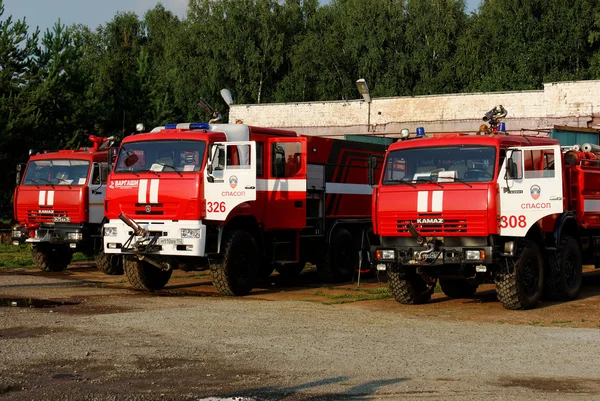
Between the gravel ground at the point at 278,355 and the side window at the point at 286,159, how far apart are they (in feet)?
11.0

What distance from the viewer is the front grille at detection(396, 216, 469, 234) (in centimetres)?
1373

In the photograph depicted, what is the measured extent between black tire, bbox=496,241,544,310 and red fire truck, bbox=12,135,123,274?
9446 mm

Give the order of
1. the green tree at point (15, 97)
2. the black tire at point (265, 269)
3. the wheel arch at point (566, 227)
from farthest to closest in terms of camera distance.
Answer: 1. the green tree at point (15, 97)
2. the black tire at point (265, 269)
3. the wheel arch at point (566, 227)

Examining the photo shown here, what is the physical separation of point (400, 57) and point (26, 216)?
46.0 m

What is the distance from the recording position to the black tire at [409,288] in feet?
48.2

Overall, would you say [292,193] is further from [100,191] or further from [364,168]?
[100,191]

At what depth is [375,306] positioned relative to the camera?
1484 cm

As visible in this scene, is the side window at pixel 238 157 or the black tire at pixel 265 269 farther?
the black tire at pixel 265 269

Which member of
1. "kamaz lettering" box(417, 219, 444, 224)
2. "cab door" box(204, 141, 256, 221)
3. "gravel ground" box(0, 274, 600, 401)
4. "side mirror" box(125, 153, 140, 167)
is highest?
"side mirror" box(125, 153, 140, 167)

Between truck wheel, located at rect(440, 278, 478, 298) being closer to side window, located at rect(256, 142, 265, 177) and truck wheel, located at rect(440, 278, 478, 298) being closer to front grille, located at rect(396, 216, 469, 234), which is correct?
front grille, located at rect(396, 216, 469, 234)

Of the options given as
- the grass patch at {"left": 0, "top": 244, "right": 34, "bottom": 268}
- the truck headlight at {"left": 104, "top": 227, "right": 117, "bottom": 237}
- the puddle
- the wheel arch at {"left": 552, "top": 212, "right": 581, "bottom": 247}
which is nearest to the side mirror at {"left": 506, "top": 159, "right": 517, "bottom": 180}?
the wheel arch at {"left": 552, "top": 212, "right": 581, "bottom": 247}

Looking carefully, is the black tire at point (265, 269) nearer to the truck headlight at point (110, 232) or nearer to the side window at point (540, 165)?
the truck headlight at point (110, 232)

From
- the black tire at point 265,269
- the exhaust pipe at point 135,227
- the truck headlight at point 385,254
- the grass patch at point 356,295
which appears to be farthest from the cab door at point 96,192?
the truck headlight at point 385,254

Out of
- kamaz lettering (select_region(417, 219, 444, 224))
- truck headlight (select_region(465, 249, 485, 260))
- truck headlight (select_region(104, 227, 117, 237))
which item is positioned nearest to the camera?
truck headlight (select_region(465, 249, 485, 260))
